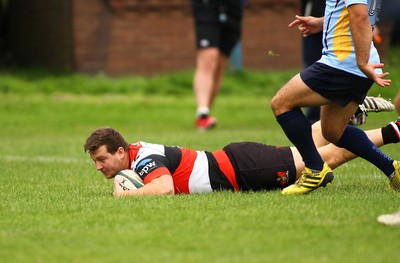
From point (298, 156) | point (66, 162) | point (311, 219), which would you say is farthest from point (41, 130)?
point (311, 219)

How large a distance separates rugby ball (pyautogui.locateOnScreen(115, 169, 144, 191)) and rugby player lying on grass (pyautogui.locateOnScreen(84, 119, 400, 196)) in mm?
31

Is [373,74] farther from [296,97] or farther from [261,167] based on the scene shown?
[261,167]

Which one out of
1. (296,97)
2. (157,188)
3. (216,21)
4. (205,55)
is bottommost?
(205,55)

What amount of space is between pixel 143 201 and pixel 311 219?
50.9 inches

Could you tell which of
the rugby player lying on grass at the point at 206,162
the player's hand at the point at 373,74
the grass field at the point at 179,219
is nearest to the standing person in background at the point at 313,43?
the grass field at the point at 179,219

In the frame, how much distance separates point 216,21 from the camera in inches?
539

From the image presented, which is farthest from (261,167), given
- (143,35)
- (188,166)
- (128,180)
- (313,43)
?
(143,35)

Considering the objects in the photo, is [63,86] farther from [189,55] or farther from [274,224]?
[274,224]

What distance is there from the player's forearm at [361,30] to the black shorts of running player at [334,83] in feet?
0.87

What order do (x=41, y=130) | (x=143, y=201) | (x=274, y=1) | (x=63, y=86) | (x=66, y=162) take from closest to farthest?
(x=143, y=201) < (x=66, y=162) < (x=41, y=130) < (x=63, y=86) < (x=274, y=1)

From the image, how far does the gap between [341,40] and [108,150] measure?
1.82 m

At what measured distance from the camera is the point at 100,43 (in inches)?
728

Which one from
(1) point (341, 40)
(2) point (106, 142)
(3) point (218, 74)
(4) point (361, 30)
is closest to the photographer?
(4) point (361, 30)

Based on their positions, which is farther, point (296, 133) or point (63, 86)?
point (63, 86)
